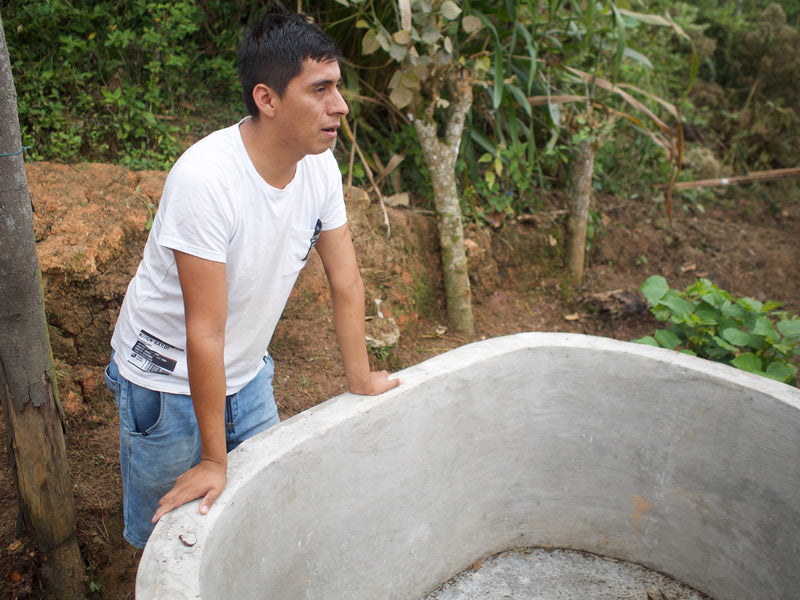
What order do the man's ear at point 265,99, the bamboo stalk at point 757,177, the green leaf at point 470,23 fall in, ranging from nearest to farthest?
the man's ear at point 265,99
the green leaf at point 470,23
the bamboo stalk at point 757,177

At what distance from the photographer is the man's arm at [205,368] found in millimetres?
1236

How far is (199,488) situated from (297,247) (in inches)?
22.4

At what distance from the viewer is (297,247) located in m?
1.49

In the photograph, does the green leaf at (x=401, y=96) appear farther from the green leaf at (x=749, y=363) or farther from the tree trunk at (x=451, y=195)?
the green leaf at (x=749, y=363)

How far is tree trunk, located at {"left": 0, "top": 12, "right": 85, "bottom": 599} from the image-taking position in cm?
146

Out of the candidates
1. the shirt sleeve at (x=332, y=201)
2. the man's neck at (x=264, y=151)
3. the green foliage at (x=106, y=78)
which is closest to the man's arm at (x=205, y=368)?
the man's neck at (x=264, y=151)

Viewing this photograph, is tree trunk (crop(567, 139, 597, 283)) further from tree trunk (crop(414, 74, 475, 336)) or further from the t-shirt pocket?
the t-shirt pocket

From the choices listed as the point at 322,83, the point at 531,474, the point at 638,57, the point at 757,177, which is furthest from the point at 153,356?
the point at 757,177

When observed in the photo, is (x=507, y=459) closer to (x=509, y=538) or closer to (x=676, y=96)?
(x=509, y=538)

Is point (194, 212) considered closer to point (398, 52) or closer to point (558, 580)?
point (398, 52)

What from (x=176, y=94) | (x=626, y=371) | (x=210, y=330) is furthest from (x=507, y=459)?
(x=176, y=94)

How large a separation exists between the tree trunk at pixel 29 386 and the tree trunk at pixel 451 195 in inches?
62.8

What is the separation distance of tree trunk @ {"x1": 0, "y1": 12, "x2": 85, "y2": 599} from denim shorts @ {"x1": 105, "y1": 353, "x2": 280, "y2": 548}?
27cm

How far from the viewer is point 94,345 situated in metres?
2.26
